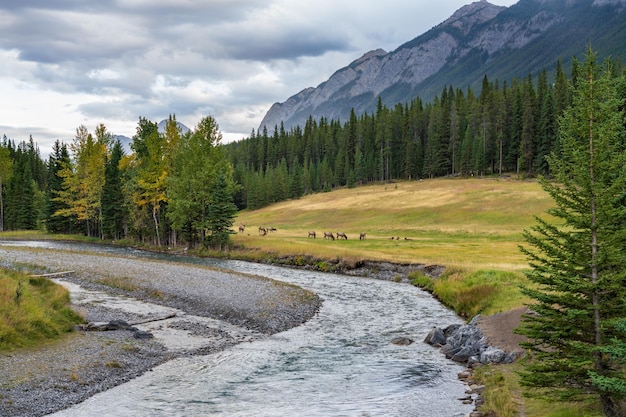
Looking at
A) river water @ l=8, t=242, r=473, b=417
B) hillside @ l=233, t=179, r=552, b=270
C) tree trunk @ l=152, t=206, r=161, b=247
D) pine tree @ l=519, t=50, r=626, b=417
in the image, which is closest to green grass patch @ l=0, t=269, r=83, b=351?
river water @ l=8, t=242, r=473, b=417

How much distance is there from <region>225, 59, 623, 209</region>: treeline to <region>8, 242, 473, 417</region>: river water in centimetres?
9574

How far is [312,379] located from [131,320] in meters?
13.0

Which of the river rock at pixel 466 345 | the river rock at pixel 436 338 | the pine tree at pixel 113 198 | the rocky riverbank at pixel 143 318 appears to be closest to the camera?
the rocky riverbank at pixel 143 318

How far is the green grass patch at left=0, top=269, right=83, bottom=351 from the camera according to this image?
20.7 metres

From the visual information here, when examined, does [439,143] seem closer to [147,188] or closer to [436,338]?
[147,188]

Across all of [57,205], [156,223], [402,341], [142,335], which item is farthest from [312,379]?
[57,205]

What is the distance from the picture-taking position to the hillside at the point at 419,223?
177ft

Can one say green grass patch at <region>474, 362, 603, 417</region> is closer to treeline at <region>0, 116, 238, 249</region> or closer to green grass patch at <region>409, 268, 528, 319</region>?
green grass patch at <region>409, 268, 528, 319</region>

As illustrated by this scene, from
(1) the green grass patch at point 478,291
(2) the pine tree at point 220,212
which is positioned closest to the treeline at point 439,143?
(2) the pine tree at point 220,212

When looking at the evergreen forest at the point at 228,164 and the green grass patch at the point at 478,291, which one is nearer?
the green grass patch at the point at 478,291

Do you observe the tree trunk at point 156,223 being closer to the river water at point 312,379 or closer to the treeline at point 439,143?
the river water at point 312,379

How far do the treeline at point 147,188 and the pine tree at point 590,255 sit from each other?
54775 millimetres

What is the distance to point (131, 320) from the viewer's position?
1099 inches

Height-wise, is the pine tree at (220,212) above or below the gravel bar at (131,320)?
above
